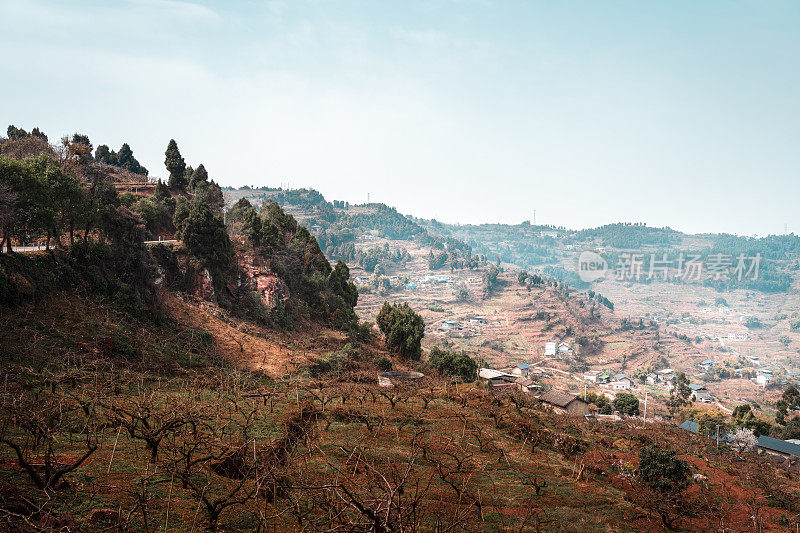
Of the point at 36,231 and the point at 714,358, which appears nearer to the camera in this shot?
the point at 36,231

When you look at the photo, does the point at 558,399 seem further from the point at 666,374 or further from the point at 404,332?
the point at 666,374

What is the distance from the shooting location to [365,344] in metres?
36.1

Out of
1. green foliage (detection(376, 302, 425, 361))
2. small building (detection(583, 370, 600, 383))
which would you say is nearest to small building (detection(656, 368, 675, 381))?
small building (detection(583, 370, 600, 383))

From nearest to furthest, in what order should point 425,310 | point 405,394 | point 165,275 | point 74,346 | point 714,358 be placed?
point 74,346, point 405,394, point 165,275, point 714,358, point 425,310

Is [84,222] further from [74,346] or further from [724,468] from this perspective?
[724,468]

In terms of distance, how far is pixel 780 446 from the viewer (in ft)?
102

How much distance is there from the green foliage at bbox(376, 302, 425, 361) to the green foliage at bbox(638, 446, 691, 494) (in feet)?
79.4

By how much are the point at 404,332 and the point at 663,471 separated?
81.8ft

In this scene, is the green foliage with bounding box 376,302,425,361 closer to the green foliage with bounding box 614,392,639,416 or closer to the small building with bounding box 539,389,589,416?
the small building with bounding box 539,389,589,416

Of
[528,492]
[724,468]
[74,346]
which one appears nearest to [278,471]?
[528,492]

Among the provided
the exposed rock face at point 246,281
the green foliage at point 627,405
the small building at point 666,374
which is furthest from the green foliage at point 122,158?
the small building at point 666,374

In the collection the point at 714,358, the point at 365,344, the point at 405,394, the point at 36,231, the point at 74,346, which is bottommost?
the point at 714,358

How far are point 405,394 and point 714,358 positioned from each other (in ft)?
454

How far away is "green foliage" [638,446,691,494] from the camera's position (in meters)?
10.7
